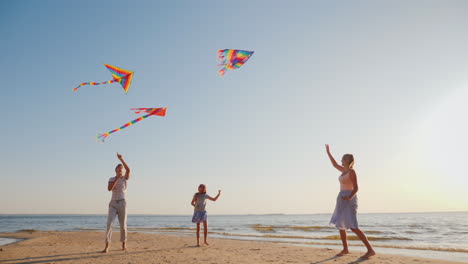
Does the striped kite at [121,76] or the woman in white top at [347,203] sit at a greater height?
the striped kite at [121,76]

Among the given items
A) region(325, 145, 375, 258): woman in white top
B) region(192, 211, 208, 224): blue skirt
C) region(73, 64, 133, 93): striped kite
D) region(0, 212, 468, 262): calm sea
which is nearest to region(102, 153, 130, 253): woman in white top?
region(192, 211, 208, 224): blue skirt

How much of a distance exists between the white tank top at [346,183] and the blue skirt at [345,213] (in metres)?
0.09

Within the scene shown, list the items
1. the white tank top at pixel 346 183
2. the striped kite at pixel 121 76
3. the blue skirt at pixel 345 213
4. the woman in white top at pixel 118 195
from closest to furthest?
the blue skirt at pixel 345 213, the white tank top at pixel 346 183, the woman in white top at pixel 118 195, the striped kite at pixel 121 76

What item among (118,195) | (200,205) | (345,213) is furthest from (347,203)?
(118,195)

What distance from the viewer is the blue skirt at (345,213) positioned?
259 inches

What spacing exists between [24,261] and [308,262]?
19.2 feet

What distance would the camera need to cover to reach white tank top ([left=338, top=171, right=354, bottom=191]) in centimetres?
679

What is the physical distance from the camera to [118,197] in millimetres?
7609

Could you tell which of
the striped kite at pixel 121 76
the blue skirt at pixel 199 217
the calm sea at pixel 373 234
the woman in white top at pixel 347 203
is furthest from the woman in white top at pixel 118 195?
the calm sea at pixel 373 234

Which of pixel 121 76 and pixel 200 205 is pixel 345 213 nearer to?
pixel 200 205

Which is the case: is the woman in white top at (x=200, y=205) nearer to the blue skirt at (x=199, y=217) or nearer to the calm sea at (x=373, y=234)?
the blue skirt at (x=199, y=217)

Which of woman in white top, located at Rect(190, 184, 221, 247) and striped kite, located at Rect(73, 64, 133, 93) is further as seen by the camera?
striped kite, located at Rect(73, 64, 133, 93)

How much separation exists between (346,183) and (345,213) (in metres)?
0.64

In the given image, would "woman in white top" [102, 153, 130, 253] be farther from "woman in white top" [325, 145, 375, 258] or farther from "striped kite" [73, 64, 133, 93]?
"woman in white top" [325, 145, 375, 258]
